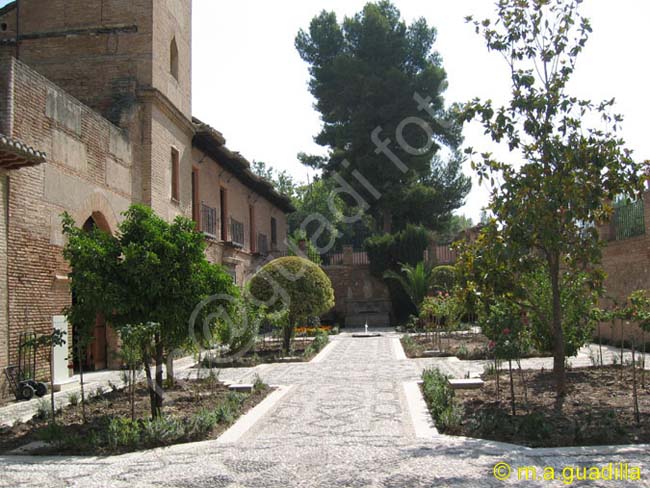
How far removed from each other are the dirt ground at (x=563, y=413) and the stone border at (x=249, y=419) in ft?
6.83

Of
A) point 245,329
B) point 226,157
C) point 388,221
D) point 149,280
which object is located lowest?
point 245,329

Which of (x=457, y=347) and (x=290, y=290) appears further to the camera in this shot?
(x=457, y=347)

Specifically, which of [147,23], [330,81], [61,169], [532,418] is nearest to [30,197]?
[61,169]

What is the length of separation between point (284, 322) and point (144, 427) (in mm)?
8321

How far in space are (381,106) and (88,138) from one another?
65.6ft

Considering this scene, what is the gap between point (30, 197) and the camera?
365 inches

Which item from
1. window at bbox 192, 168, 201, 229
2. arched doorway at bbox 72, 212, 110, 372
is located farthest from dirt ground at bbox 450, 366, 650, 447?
window at bbox 192, 168, 201, 229

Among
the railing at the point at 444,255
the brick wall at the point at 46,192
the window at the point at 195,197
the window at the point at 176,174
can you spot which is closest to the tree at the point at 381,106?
the railing at the point at 444,255

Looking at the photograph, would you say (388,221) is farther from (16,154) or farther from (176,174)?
(16,154)

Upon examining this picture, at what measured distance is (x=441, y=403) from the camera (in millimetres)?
6895

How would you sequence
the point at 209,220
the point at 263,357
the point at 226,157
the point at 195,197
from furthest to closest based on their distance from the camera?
the point at 226,157 → the point at 209,220 → the point at 195,197 → the point at 263,357

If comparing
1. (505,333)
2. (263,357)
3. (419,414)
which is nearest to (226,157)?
(263,357)

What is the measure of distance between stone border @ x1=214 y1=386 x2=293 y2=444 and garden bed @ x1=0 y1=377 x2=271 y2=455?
10 cm

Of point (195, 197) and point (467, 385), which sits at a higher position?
point (195, 197)
